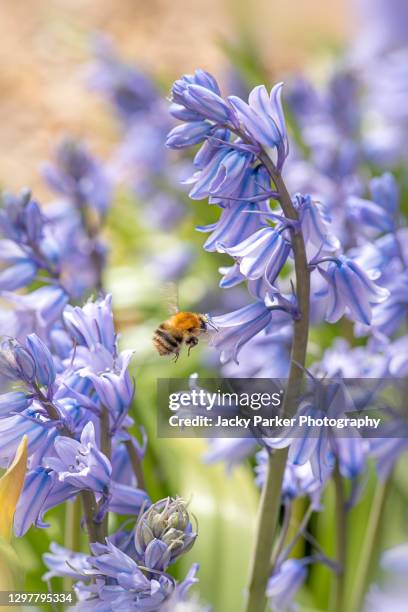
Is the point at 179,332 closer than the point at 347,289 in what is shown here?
No

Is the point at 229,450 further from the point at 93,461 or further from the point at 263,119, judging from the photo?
the point at 263,119

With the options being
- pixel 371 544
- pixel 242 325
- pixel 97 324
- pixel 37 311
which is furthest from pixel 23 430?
pixel 371 544

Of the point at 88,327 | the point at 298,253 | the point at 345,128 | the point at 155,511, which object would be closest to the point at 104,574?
the point at 155,511

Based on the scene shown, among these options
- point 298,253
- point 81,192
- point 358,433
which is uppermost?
point 81,192

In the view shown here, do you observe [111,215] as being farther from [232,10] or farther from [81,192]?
[232,10]

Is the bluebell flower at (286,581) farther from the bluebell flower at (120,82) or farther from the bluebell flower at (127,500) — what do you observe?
the bluebell flower at (120,82)

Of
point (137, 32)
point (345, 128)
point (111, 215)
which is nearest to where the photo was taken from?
point (345, 128)

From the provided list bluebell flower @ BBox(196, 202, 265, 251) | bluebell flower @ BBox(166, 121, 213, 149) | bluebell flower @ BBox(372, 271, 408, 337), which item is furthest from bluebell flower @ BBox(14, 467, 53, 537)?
bluebell flower @ BBox(372, 271, 408, 337)

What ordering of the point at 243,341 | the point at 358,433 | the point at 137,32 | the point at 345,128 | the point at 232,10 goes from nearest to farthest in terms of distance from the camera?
the point at 243,341 < the point at 358,433 < the point at 345,128 < the point at 232,10 < the point at 137,32
